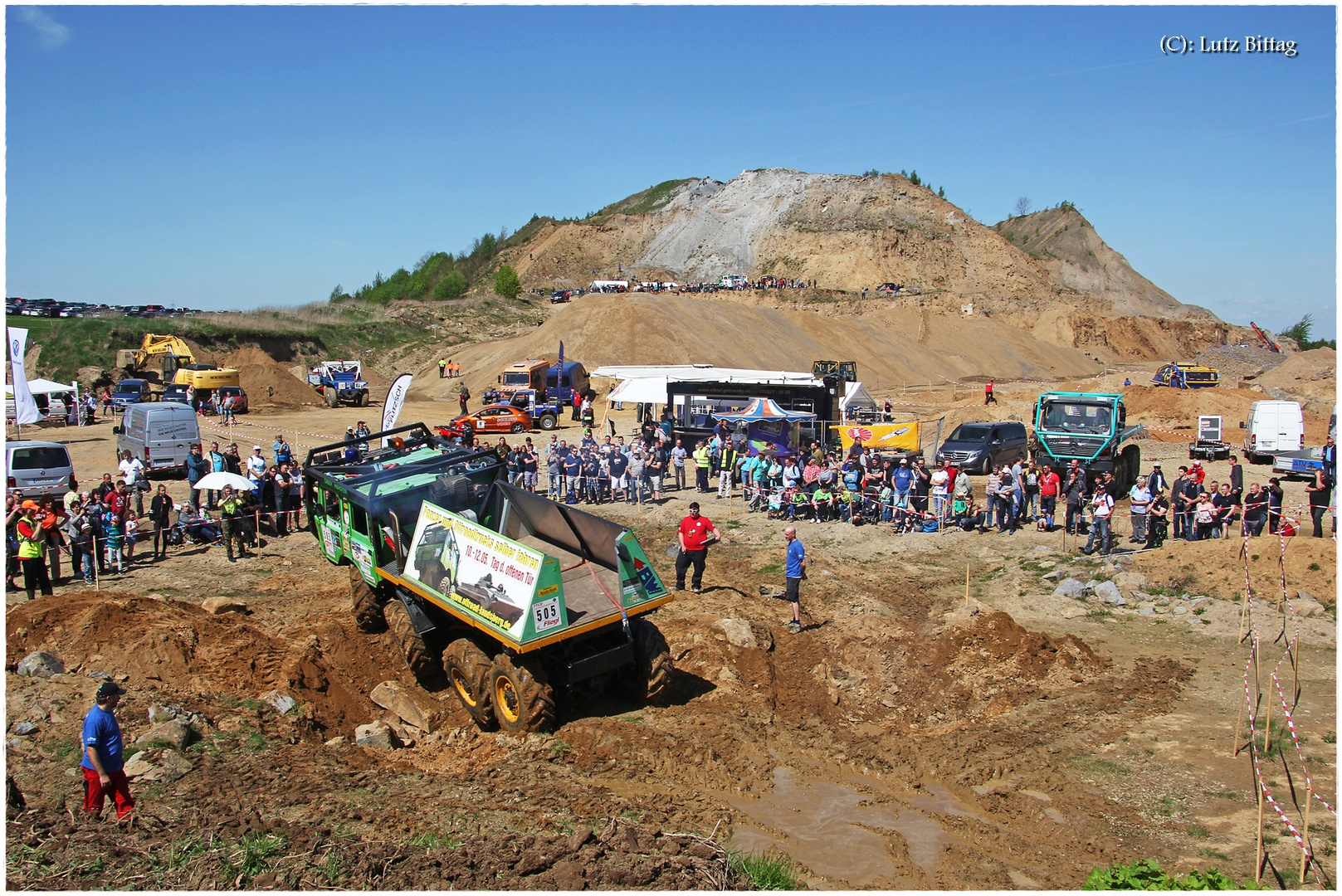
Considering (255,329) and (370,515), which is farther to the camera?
(255,329)

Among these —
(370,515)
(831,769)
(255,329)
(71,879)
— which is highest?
(255,329)

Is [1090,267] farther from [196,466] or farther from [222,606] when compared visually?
[222,606]

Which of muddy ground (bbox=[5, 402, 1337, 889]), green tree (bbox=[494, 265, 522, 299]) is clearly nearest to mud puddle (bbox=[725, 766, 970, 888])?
muddy ground (bbox=[5, 402, 1337, 889])

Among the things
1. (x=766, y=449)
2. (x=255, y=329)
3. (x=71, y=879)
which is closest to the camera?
(x=71, y=879)

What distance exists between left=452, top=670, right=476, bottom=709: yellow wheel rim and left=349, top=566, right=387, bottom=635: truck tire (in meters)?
2.14

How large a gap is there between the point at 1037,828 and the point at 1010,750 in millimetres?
1518

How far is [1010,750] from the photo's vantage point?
8.95 m

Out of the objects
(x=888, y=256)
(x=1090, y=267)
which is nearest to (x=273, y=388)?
(x=888, y=256)

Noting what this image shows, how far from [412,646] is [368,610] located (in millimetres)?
1685

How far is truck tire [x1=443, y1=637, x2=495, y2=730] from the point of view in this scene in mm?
9586

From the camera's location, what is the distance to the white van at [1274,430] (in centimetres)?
2672

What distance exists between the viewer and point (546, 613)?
8.88 m

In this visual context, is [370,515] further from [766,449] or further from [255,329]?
[255,329]

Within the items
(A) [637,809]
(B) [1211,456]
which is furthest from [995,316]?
(A) [637,809]
